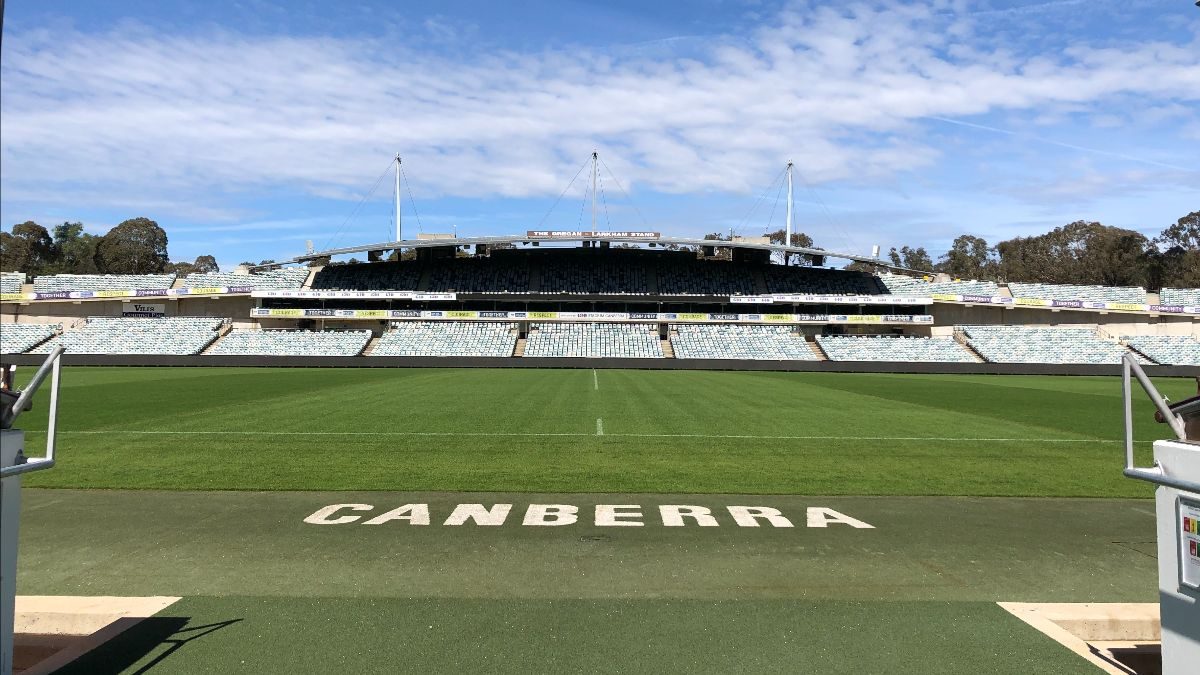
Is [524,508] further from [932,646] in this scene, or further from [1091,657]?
[1091,657]

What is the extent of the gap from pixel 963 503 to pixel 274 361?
55.3 m

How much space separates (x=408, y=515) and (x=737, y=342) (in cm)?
6202

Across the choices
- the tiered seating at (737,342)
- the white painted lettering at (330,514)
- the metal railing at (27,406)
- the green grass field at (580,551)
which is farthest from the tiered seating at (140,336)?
the metal railing at (27,406)

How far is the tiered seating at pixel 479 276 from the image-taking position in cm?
7894

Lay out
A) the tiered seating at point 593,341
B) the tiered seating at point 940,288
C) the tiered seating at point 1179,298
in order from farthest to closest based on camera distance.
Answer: the tiered seating at point 940,288 < the tiered seating at point 1179,298 < the tiered seating at point 593,341

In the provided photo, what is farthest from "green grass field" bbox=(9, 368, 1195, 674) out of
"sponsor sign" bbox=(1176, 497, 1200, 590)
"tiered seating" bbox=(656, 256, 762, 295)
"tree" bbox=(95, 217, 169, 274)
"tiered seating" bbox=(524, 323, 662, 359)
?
"tree" bbox=(95, 217, 169, 274)

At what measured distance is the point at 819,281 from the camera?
3184 inches

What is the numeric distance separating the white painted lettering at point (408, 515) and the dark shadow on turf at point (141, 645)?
3398 mm

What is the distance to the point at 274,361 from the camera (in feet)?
188

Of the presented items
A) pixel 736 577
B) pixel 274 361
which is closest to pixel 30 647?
pixel 736 577

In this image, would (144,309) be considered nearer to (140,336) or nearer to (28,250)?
(140,336)

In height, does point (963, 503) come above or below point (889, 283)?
below

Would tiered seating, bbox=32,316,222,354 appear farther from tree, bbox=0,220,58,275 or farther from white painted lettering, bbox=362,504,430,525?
white painted lettering, bbox=362,504,430,525

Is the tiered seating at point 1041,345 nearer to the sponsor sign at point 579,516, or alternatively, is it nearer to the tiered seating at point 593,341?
the tiered seating at point 593,341
